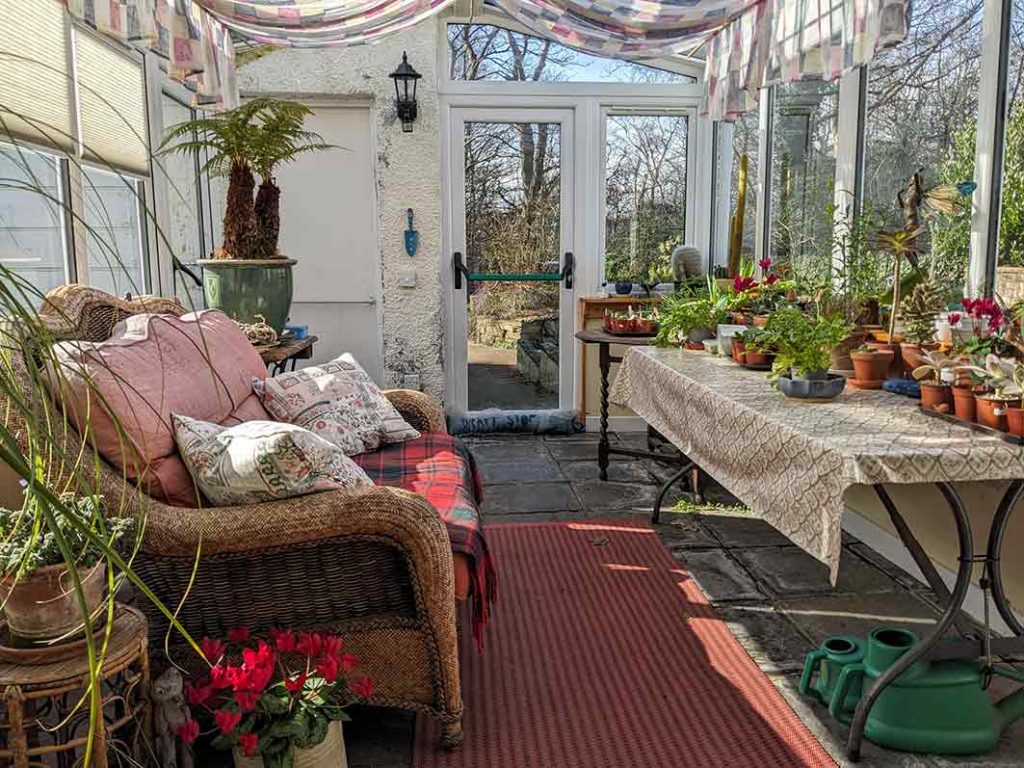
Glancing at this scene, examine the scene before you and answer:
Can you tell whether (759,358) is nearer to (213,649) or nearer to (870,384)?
(870,384)

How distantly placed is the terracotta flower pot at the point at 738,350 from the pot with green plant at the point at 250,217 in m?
1.90

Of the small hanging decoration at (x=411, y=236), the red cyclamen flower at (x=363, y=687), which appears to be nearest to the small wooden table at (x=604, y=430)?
the small hanging decoration at (x=411, y=236)

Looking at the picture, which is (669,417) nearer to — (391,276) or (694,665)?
(694,665)

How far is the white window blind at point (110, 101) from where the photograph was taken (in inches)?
129

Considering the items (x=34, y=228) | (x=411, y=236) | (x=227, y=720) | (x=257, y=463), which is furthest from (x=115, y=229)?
(x=227, y=720)

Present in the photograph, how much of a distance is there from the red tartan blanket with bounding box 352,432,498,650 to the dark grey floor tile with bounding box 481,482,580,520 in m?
0.83

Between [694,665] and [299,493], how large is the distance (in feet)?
4.16

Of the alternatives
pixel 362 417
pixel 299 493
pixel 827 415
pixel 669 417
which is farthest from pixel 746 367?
pixel 299 493

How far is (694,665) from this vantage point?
2520 mm

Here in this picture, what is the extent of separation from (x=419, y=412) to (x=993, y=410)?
203 centimetres

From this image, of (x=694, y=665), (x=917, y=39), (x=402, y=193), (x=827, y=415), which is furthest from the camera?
(x=402, y=193)

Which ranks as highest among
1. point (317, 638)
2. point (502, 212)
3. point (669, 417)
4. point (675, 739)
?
point (502, 212)

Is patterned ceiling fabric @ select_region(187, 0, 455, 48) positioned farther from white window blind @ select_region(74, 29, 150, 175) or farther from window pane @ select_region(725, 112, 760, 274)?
window pane @ select_region(725, 112, 760, 274)

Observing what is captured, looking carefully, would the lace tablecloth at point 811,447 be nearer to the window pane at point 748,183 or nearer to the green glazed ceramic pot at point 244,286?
the green glazed ceramic pot at point 244,286
